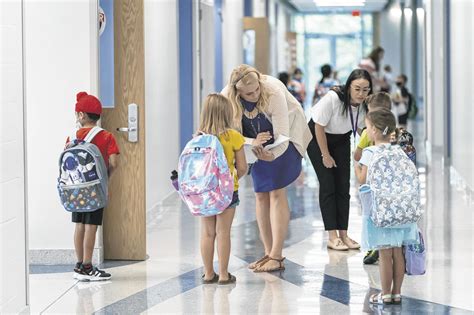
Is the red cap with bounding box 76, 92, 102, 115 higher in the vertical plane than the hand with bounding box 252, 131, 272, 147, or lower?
higher

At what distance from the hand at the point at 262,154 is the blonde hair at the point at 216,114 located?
1.36 feet

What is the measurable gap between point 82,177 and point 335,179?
2189 millimetres

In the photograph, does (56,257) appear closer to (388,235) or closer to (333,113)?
(333,113)

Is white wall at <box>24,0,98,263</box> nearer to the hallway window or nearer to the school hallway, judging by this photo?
the school hallway

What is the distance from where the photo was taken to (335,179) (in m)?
7.80

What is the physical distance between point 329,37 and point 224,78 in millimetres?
27327

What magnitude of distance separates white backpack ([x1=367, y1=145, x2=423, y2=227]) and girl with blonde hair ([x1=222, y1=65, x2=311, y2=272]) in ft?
3.78

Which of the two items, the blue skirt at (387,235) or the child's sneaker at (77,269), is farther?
the child's sneaker at (77,269)

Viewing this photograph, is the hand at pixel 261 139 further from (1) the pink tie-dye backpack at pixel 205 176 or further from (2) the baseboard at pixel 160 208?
(2) the baseboard at pixel 160 208

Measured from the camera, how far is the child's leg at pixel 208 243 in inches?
257

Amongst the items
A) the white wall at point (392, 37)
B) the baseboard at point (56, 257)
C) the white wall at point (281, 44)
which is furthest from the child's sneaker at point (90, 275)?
the white wall at point (392, 37)

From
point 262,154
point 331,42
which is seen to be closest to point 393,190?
point 262,154

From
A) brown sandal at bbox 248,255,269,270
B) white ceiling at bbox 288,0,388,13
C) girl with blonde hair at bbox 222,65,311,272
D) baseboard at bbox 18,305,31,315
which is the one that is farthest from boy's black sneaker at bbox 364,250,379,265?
white ceiling at bbox 288,0,388,13

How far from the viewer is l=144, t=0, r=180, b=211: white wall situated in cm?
1022
